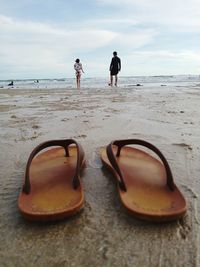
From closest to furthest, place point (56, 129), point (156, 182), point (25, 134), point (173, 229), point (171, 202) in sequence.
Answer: point (173, 229) < point (171, 202) < point (156, 182) < point (25, 134) < point (56, 129)

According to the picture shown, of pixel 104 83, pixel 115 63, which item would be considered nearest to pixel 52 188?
pixel 115 63

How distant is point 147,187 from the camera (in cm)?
129

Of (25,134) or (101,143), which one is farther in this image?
(25,134)

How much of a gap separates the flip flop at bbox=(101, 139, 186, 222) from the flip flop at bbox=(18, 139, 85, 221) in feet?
0.61

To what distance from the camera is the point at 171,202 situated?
44.9 inches

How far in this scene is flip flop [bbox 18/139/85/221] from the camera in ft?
3.50

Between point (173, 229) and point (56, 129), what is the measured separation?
1975 millimetres

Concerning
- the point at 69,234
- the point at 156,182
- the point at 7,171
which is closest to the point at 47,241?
the point at 69,234

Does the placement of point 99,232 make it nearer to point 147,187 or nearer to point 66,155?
point 147,187

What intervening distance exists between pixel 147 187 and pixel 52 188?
430 millimetres

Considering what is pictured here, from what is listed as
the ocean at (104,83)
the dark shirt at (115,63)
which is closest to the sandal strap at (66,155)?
the dark shirt at (115,63)

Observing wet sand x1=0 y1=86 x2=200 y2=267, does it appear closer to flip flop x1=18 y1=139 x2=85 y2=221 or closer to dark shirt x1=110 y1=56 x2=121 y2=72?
flip flop x1=18 y1=139 x2=85 y2=221

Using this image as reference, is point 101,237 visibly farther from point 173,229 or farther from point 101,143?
point 101,143

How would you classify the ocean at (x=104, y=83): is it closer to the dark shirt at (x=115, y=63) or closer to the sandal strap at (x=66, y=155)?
the dark shirt at (x=115, y=63)
